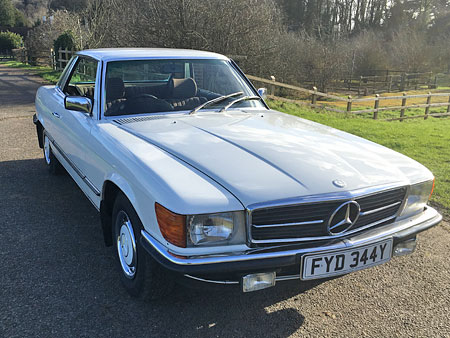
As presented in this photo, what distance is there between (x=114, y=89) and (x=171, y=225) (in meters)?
1.91

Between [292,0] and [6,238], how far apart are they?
47.5m

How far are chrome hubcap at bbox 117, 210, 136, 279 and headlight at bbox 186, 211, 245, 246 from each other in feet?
1.97

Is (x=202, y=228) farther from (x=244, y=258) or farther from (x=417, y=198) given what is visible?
(x=417, y=198)

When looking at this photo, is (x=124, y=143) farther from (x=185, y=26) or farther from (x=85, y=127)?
(x=185, y=26)

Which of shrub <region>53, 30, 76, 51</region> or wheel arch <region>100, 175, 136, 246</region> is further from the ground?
shrub <region>53, 30, 76, 51</region>

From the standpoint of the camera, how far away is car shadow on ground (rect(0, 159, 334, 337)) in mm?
2480

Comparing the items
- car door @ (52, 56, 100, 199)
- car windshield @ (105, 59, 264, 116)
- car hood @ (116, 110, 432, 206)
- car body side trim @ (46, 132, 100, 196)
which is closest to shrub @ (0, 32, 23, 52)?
car door @ (52, 56, 100, 199)

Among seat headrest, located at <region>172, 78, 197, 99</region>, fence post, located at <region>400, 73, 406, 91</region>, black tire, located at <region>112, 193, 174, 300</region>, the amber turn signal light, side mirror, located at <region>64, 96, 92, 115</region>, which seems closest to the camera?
the amber turn signal light

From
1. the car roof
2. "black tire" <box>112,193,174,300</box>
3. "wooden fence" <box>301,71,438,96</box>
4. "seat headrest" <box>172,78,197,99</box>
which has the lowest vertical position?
"wooden fence" <box>301,71,438,96</box>

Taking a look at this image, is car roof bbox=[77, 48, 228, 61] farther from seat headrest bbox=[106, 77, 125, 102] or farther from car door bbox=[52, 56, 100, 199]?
seat headrest bbox=[106, 77, 125, 102]

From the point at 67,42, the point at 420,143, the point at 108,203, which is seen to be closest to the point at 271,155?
the point at 108,203

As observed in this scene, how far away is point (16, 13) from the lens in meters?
74.9

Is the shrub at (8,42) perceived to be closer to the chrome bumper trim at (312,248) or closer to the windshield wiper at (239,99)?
the windshield wiper at (239,99)

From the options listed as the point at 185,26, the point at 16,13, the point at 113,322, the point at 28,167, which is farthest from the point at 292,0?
the point at 16,13
